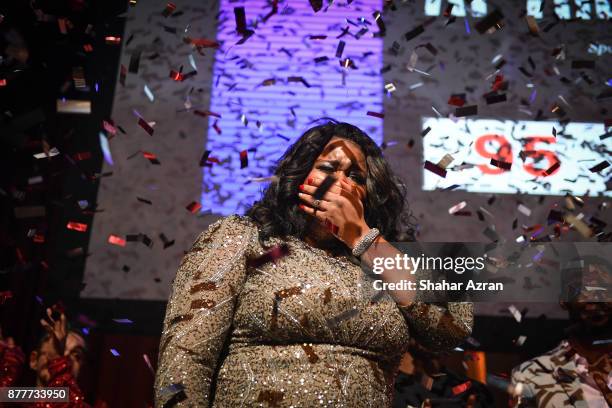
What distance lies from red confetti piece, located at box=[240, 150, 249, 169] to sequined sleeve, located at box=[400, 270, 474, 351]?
51.4 inches

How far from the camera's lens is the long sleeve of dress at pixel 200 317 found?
1.13m

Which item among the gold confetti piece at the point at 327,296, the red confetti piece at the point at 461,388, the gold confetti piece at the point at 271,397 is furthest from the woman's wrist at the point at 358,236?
the red confetti piece at the point at 461,388

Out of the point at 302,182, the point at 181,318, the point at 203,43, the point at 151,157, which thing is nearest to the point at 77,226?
the point at 151,157

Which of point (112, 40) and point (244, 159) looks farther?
point (112, 40)

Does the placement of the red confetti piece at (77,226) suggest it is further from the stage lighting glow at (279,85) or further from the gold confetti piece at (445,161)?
the gold confetti piece at (445,161)

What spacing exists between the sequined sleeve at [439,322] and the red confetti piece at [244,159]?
131cm

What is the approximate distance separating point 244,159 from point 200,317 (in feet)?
4.45

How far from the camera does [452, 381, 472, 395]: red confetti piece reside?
2.21m

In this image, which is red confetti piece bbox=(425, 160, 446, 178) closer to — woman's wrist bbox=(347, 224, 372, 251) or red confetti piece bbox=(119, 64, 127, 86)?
woman's wrist bbox=(347, 224, 372, 251)

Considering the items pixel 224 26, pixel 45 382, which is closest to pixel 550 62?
pixel 224 26

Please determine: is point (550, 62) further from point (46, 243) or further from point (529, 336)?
point (46, 243)

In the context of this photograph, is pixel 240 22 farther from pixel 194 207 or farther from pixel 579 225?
pixel 579 225

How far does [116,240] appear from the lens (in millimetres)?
2555

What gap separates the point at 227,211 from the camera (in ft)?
8.15
